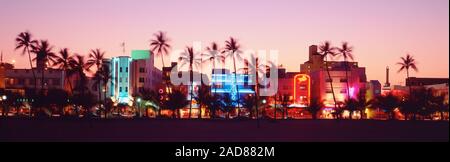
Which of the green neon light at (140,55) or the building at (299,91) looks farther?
the green neon light at (140,55)

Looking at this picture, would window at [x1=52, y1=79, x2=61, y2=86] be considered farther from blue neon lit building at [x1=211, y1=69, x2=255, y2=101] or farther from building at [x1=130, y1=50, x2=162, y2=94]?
blue neon lit building at [x1=211, y1=69, x2=255, y2=101]

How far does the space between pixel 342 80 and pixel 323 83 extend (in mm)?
3399

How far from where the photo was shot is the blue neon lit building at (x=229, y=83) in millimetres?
94188

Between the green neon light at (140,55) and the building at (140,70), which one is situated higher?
the green neon light at (140,55)

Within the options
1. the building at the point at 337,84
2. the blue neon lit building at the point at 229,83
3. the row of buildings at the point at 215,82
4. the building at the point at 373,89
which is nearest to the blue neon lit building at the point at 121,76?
the row of buildings at the point at 215,82

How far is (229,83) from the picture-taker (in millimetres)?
97188

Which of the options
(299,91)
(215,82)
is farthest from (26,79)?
(299,91)

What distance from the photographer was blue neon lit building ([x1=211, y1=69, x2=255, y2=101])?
94188 mm

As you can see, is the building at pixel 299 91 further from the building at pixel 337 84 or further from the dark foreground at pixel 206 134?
the dark foreground at pixel 206 134

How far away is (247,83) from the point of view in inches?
3787

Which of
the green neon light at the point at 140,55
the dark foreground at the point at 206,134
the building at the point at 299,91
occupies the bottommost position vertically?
the dark foreground at the point at 206,134
